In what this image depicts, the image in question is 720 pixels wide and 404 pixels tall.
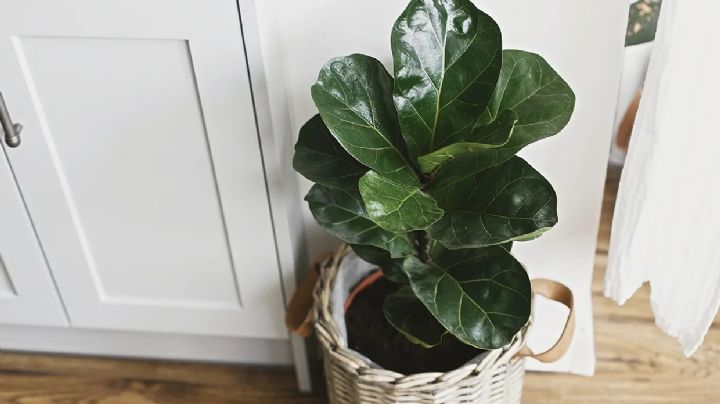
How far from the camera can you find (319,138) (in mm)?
1150

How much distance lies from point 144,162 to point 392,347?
1.54ft

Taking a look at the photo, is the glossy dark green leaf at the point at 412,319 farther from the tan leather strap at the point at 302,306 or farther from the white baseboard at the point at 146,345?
the white baseboard at the point at 146,345

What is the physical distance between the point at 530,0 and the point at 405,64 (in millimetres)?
268

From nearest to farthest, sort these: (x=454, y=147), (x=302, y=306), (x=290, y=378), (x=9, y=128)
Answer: (x=454, y=147)
(x=9, y=128)
(x=302, y=306)
(x=290, y=378)

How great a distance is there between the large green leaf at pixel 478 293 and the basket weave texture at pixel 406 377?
4.7 inches

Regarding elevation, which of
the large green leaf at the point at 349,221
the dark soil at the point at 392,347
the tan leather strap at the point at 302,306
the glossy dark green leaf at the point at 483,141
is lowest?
the dark soil at the point at 392,347

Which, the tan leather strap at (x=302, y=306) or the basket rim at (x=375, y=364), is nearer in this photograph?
the basket rim at (x=375, y=364)

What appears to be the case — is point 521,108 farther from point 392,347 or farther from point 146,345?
point 146,345

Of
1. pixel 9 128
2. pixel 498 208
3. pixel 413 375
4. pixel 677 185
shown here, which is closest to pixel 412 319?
pixel 413 375

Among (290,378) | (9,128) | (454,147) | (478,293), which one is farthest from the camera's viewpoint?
(290,378)

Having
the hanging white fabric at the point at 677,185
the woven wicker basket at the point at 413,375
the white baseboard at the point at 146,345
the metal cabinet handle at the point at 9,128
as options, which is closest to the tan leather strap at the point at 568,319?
the woven wicker basket at the point at 413,375

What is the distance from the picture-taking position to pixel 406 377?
1.15 metres

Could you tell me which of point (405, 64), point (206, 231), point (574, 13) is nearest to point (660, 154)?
point (574, 13)

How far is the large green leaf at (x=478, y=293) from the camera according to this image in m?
1.05
